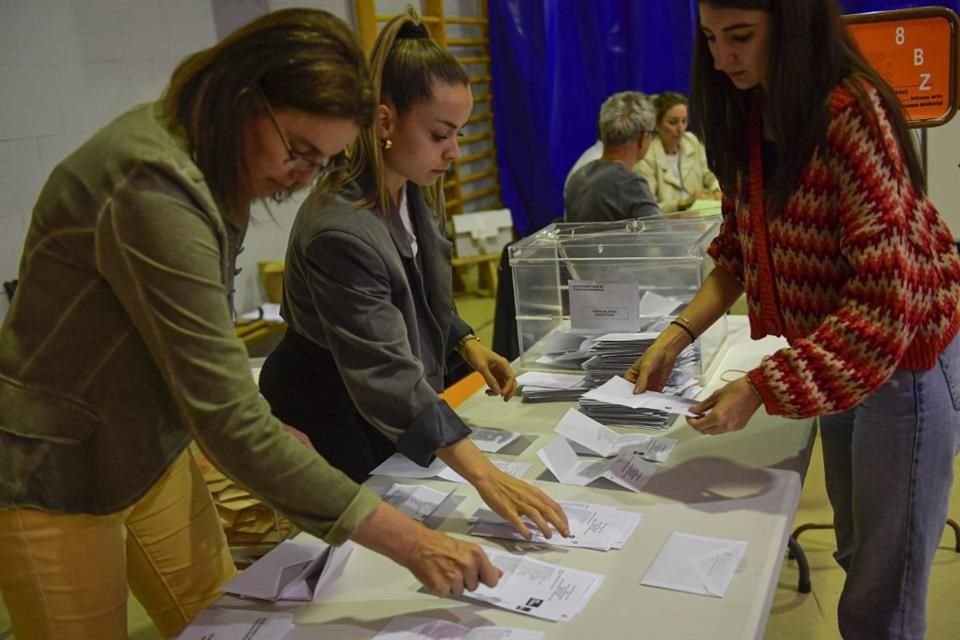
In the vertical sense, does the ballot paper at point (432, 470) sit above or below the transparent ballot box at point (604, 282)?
below

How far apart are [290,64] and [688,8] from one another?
4754 mm

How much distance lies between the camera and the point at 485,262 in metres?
5.53

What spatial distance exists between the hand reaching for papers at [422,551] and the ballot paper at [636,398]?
21.9 inches

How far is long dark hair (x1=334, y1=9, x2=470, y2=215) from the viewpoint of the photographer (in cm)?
136

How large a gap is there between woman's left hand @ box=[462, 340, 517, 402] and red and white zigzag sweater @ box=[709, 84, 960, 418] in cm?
58

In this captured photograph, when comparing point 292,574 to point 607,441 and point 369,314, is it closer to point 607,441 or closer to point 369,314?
point 369,314

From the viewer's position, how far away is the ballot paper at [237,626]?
1.07m

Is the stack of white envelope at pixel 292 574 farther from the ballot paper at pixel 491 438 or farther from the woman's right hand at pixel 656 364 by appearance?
the woman's right hand at pixel 656 364

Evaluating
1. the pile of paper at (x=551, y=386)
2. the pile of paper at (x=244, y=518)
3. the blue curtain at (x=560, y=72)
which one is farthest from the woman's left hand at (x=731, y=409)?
the blue curtain at (x=560, y=72)

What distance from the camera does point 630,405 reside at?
1.54 metres

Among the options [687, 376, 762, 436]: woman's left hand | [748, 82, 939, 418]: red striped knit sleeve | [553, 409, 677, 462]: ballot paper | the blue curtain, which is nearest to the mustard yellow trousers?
[553, 409, 677, 462]: ballot paper

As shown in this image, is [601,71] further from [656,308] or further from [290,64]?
[290,64]

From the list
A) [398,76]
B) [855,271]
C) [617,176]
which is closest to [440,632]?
[855,271]

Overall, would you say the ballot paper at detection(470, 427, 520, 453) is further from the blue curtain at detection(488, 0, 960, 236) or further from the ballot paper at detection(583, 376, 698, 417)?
→ the blue curtain at detection(488, 0, 960, 236)
